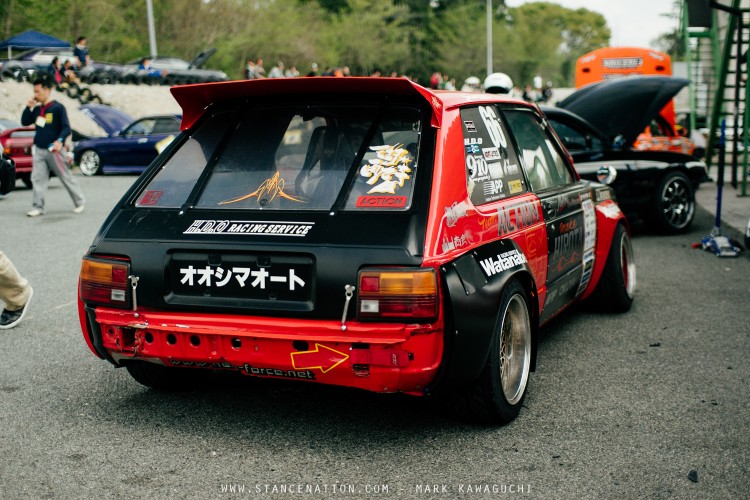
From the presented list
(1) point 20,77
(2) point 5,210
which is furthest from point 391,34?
(2) point 5,210

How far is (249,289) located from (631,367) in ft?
7.92

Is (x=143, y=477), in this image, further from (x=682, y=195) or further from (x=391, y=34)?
(x=391, y=34)

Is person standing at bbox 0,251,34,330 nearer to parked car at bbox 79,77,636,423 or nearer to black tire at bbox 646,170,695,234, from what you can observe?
parked car at bbox 79,77,636,423

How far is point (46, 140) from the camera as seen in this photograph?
40.5 feet

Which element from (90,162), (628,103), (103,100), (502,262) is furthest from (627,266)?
(103,100)

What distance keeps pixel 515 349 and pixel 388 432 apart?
2.50 feet

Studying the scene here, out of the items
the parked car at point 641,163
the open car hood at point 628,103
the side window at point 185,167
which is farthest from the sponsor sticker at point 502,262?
the open car hood at point 628,103

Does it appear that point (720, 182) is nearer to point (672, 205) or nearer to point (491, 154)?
point (672, 205)

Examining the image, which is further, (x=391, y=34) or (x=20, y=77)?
(x=391, y=34)

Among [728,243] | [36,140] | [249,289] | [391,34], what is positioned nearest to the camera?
[249,289]

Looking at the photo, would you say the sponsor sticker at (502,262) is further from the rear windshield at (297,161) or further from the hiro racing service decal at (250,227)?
the hiro racing service decal at (250,227)

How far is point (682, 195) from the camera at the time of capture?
1058 cm

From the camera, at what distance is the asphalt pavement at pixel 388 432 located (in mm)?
3402

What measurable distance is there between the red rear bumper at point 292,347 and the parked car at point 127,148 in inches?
667
